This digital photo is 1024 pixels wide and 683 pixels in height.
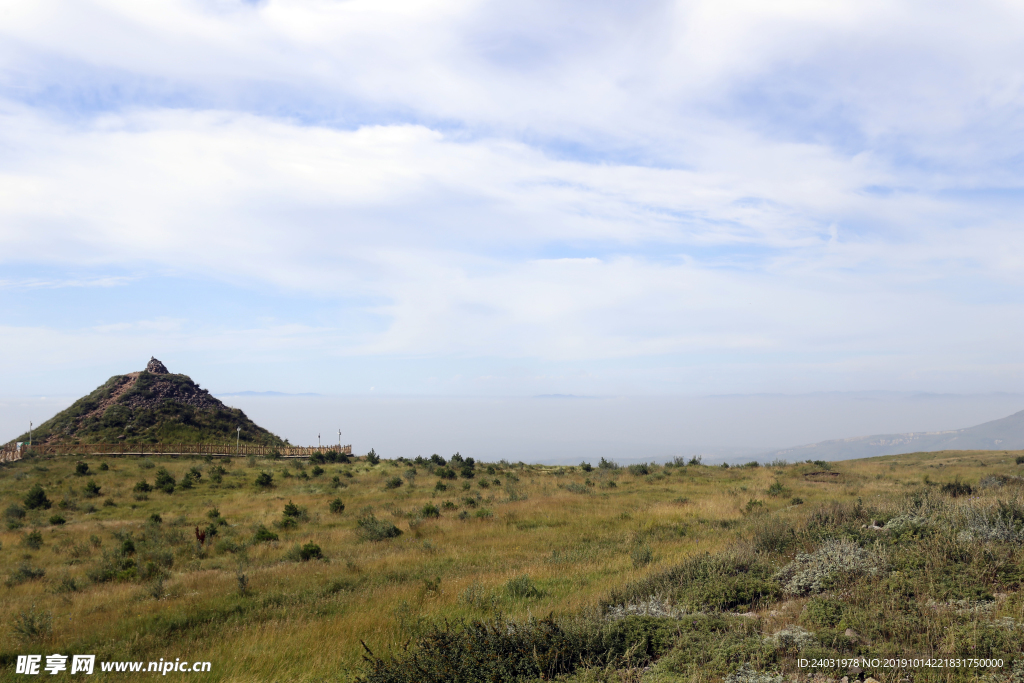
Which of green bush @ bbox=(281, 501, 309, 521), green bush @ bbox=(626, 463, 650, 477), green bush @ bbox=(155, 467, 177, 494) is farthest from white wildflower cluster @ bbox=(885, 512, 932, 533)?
green bush @ bbox=(155, 467, 177, 494)

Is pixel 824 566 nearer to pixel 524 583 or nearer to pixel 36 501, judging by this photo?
pixel 524 583

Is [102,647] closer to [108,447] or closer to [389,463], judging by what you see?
[389,463]

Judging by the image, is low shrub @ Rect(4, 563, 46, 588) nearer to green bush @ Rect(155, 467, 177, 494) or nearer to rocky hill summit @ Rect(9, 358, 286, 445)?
green bush @ Rect(155, 467, 177, 494)

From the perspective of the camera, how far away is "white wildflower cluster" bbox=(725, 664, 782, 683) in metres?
5.24

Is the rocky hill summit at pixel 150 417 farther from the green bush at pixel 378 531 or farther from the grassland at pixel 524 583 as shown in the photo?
the green bush at pixel 378 531

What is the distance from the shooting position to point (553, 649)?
617 cm

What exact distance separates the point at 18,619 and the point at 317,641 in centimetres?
656

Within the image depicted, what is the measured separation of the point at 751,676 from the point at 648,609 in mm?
2594

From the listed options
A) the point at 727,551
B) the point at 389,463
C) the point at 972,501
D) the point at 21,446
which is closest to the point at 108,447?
the point at 21,446

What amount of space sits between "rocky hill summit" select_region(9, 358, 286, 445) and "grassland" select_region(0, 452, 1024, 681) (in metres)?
45.0

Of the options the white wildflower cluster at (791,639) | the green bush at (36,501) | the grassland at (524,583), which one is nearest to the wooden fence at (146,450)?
the green bush at (36,501)

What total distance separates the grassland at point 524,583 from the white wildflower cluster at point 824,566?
0.31 feet

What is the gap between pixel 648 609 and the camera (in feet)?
25.7

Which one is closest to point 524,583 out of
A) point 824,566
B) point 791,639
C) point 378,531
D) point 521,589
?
point 521,589
